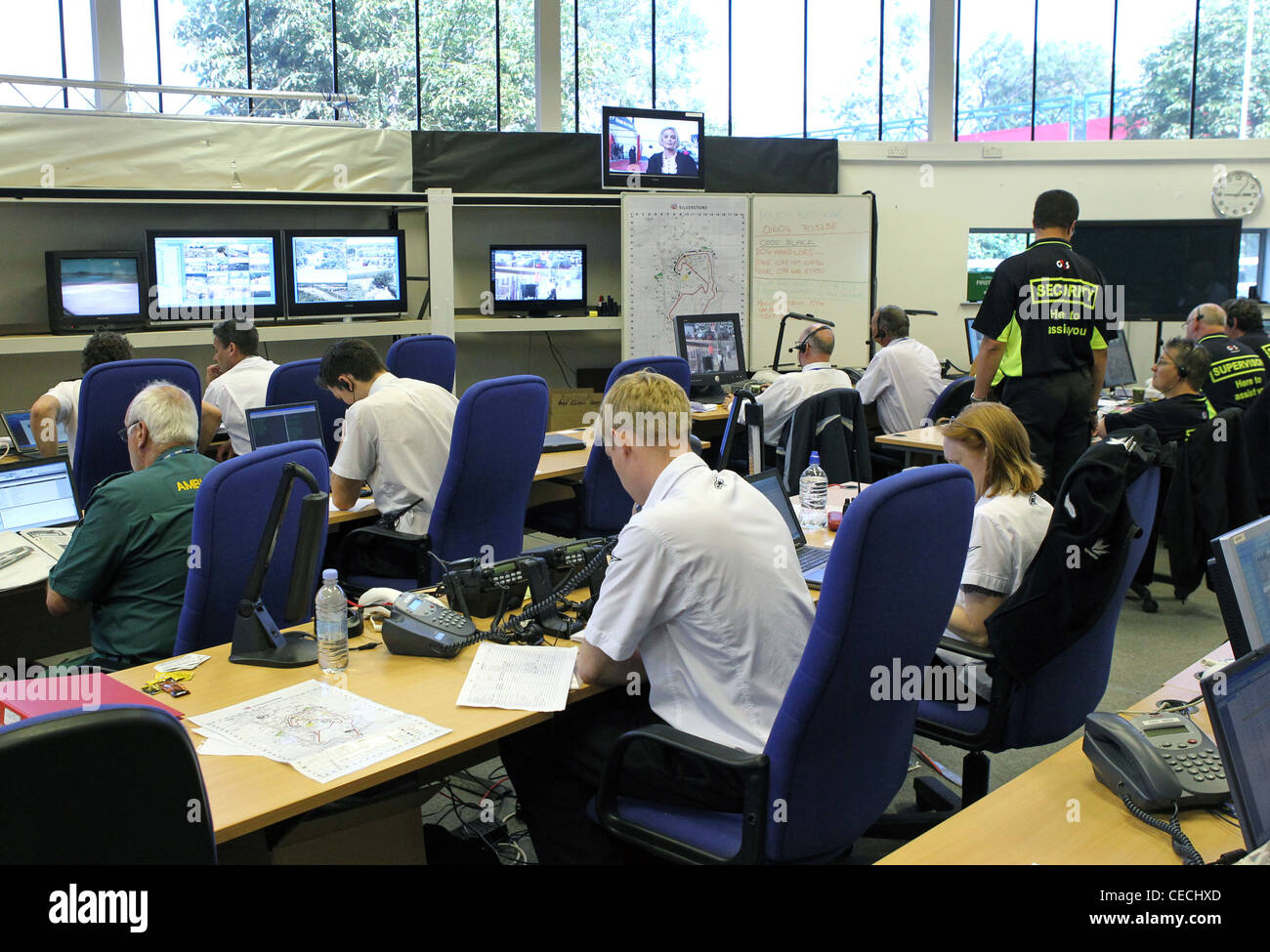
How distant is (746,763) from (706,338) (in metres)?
5.24

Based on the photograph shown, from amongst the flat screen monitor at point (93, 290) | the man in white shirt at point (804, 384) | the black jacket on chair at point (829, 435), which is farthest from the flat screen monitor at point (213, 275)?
the black jacket on chair at point (829, 435)

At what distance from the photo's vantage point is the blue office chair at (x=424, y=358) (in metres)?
6.11

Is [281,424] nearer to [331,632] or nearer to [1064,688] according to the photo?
[331,632]

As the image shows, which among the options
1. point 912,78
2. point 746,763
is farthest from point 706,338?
point 746,763

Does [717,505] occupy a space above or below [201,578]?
above

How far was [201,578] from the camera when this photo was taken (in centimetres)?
258

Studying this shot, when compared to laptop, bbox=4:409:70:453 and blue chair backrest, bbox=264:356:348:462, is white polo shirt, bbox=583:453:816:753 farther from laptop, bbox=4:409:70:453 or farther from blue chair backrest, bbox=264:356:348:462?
laptop, bbox=4:409:70:453

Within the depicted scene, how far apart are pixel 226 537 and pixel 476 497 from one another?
4.26 ft

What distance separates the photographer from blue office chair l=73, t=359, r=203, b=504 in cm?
442

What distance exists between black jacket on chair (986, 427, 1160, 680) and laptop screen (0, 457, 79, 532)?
3122 mm

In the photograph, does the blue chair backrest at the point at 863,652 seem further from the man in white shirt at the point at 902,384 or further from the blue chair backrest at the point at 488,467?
the man in white shirt at the point at 902,384

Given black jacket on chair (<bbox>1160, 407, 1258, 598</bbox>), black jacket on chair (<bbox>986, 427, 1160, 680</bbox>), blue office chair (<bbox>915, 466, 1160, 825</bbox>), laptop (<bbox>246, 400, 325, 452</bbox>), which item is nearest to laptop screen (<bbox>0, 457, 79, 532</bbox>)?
A: laptop (<bbox>246, 400, 325, 452</bbox>)
